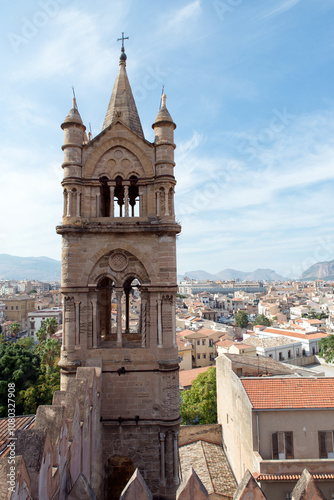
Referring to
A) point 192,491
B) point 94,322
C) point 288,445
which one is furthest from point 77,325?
point 288,445

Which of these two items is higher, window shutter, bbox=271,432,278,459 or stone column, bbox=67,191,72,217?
stone column, bbox=67,191,72,217

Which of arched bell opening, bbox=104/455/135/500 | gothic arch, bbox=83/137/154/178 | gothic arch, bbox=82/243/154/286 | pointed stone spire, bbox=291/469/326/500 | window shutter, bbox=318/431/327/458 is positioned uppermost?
gothic arch, bbox=83/137/154/178

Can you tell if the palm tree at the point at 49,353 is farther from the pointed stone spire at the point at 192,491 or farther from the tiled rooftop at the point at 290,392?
the pointed stone spire at the point at 192,491

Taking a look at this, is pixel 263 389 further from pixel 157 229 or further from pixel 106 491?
pixel 157 229

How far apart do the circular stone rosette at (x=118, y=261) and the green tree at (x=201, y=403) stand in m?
25.6

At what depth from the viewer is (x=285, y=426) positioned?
21.1 meters

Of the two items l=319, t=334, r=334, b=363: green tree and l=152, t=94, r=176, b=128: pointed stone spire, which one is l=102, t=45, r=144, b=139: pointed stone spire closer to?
l=152, t=94, r=176, b=128: pointed stone spire

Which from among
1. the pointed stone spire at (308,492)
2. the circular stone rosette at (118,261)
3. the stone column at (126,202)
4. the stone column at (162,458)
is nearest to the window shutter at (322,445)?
the stone column at (162,458)

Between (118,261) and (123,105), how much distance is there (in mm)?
6167

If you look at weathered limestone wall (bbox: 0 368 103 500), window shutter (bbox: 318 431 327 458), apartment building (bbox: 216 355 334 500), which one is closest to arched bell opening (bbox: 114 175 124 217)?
weathered limestone wall (bbox: 0 368 103 500)

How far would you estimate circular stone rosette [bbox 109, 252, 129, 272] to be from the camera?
1262 cm

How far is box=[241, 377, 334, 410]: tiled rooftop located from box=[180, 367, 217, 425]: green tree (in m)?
12.4

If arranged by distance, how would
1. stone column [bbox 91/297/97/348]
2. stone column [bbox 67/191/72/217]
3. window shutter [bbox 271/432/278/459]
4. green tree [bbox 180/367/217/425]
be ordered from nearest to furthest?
stone column [bbox 91/297/97/348], stone column [bbox 67/191/72/217], window shutter [bbox 271/432/278/459], green tree [bbox 180/367/217/425]

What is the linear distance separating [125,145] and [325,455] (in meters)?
21.0
